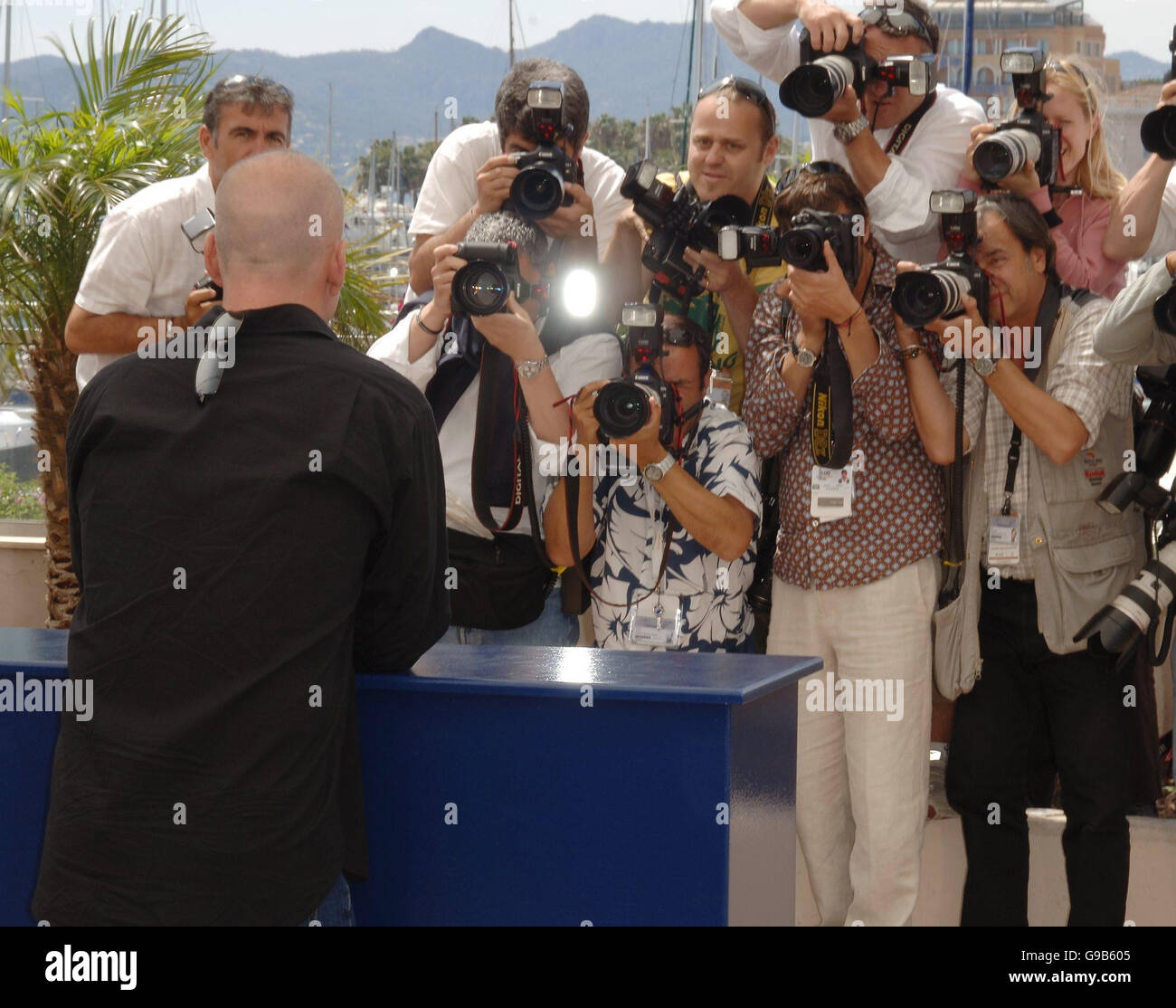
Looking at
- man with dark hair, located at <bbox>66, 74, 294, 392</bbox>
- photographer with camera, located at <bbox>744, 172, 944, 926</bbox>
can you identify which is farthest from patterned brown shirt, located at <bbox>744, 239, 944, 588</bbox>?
man with dark hair, located at <bbox>66, 74, 294, 392</bbox>

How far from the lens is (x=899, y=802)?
143 inches

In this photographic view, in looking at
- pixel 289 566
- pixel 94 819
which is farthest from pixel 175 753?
pixel 289 566

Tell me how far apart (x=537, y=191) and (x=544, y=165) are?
0.07 m

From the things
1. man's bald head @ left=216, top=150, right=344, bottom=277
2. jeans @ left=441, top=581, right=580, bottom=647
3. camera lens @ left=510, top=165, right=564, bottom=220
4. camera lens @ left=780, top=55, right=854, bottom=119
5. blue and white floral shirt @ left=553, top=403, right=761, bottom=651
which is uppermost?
camera lens @ left=780, top=55, right=854, bottom=119

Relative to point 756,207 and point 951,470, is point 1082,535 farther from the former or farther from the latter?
point 756,207

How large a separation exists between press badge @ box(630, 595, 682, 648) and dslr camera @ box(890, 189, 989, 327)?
88 centimetres

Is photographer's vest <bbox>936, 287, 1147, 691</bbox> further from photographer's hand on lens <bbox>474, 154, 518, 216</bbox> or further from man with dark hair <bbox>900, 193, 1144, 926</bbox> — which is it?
photographer's hand on lens <bbox>474, 154, 518, 216</bbox>

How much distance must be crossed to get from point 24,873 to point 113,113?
14.4 ft

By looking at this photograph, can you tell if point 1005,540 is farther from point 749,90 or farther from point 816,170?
point 749,90

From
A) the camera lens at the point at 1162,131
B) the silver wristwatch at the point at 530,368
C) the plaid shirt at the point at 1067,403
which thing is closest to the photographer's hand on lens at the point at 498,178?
the silver wristwatch at the point at 530,368

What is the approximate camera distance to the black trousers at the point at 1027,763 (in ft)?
11.4

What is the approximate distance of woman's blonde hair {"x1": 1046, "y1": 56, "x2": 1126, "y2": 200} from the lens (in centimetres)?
372

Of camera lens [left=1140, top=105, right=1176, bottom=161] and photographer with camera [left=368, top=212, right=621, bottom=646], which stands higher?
camera lens [left=1140, top=105, right=1176, bottom=161]

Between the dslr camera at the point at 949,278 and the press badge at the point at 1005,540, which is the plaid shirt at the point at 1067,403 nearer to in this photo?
the press badge at the point at 1005,540
